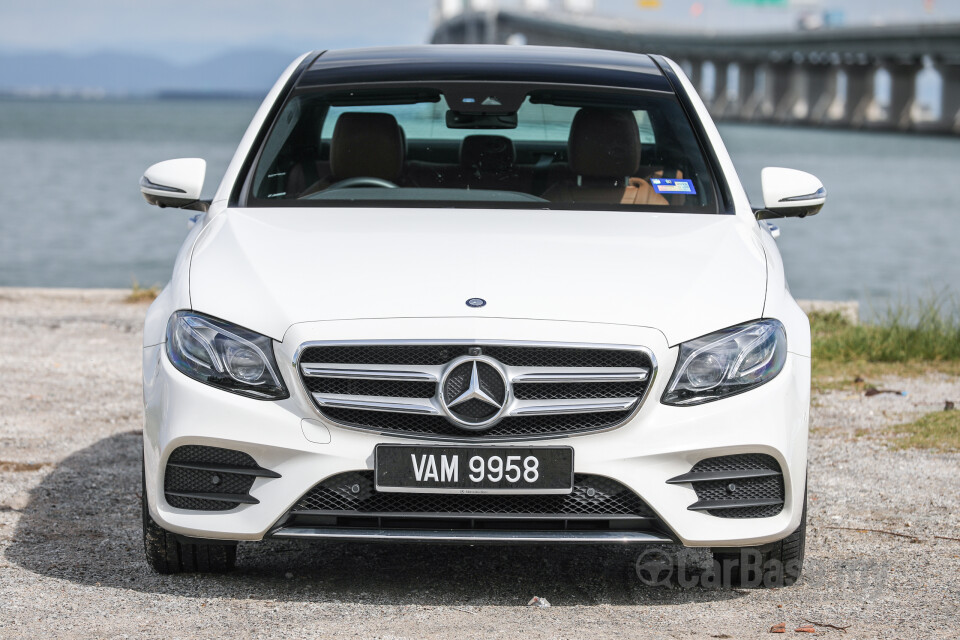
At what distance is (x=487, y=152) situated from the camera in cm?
510

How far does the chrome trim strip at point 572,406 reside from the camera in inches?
139

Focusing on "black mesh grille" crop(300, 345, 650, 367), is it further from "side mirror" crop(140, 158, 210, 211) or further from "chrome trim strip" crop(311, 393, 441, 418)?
"side mirror" crop(140, 158, 210, 211)

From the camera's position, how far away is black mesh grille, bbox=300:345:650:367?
3547 mm

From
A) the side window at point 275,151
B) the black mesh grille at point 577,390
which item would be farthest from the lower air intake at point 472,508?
the side window at point 275,151

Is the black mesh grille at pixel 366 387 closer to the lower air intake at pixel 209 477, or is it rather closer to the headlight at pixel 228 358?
the headlight at pixel 228 358

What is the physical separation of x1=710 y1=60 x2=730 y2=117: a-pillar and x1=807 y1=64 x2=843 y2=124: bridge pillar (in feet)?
37.8

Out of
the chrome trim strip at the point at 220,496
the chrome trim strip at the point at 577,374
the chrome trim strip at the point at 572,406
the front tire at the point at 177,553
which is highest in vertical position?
the chrome trim strip at the point at 577,374

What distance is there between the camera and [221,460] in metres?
3.64

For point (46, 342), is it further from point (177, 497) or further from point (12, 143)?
point (12, 143)

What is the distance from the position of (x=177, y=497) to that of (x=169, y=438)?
0.61ft

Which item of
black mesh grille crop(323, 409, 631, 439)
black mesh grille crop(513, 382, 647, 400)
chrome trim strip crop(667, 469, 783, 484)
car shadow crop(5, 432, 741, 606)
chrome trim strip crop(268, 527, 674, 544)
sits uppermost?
black mesh grille crop(513, 382, 647, 400)

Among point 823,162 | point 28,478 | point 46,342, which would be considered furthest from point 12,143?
point 28,478

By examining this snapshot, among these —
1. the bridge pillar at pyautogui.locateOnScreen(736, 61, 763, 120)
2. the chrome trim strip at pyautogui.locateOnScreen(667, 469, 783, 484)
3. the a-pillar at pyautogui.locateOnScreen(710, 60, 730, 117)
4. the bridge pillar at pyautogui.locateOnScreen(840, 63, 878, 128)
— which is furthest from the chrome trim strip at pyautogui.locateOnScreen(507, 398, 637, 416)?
the a-pillar at pyautogui.locateOnScreen(710, 60, 730, 117)

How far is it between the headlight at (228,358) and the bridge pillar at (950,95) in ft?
212
